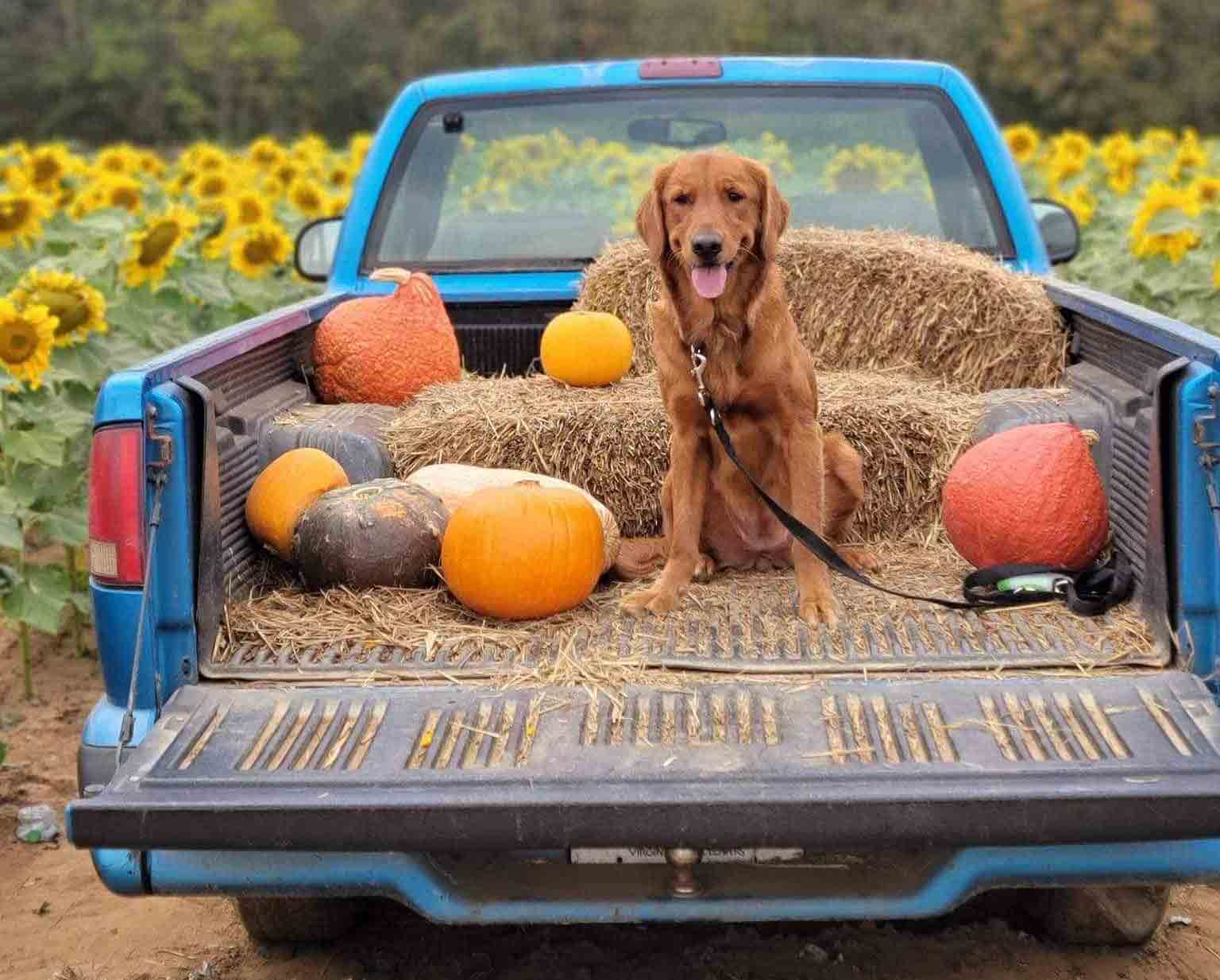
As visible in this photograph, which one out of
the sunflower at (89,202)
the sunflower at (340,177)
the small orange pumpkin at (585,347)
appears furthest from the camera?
the sunflower at (340,177)

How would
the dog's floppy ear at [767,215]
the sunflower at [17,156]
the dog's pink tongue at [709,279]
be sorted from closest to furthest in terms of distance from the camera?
the dog's pink tongue at [709,279], the dog's floppy ear at [767,215], the sunflower at [17,156]

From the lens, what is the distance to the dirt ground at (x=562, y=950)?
3.44 m

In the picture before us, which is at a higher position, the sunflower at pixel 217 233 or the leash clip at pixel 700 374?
the leash clip at pixel 700 374

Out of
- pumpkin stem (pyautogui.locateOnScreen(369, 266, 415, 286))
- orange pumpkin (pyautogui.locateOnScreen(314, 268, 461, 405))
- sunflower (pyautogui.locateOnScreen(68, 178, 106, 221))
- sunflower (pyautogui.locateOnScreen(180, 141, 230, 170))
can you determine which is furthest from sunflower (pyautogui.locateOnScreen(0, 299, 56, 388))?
sunflower (pyautogui.locateOnScreen(180, 141, 230, 170))

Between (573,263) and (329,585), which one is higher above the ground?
A: (573,263)

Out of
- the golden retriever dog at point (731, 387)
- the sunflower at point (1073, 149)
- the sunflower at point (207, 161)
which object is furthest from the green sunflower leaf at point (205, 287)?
the sunflower at point (1073, 149)

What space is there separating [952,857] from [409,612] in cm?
144

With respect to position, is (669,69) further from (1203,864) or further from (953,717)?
(1203,864)

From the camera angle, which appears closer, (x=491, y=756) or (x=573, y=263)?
(x=491, y=756)

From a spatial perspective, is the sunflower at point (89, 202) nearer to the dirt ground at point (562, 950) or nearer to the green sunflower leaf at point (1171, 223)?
the dirt ground at point (562, 950)

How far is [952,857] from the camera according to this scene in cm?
265

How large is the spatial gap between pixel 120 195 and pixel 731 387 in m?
5.96

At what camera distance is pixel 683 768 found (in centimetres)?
262

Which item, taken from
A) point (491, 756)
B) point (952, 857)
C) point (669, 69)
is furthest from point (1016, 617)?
point (669, 69)
